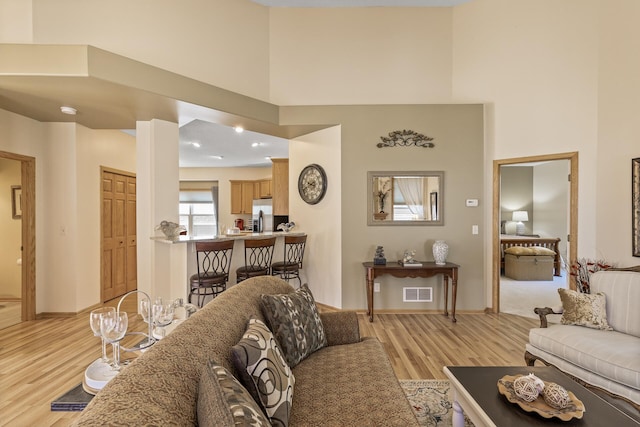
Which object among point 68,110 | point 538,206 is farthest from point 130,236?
point 538,206

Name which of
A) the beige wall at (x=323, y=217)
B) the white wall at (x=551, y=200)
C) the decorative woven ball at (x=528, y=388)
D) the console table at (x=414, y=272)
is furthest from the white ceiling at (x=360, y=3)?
the white wall at (x=551, y=200)

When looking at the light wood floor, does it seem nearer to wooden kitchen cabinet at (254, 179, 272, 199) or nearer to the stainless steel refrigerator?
the stainless steel refrigerator

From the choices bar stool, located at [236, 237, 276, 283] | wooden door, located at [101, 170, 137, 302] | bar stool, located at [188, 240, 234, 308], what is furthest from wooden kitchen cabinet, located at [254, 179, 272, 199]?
bar stool, located at [188, 240, 234, 308]

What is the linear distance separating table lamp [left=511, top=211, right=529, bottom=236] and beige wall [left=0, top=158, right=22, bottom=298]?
10.2 metres

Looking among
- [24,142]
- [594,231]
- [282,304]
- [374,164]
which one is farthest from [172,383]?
[24,142]

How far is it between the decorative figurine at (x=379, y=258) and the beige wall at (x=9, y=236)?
215 inches

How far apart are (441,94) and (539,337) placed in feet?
10.5

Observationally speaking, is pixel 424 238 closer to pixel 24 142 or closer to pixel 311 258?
pixel 311 258

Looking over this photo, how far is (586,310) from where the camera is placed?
96.3 inches

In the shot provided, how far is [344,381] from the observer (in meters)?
1.66

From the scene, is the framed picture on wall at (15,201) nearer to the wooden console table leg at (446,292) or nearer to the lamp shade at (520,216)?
the wooden console table leg at (446,292)

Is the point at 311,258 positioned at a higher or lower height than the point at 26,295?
higher

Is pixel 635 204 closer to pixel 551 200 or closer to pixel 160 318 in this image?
pixel 160 318

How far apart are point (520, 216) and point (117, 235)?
29.1 feet
